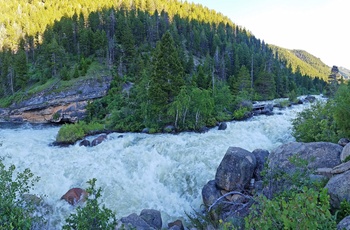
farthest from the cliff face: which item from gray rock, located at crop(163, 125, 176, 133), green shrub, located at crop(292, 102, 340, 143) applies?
green shrub, located at crop(292, 102, 340, 143)

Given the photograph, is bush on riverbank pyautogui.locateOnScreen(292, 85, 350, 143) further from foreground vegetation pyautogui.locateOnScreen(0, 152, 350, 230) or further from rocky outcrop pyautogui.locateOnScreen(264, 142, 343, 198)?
foreground vegetation pyautogui.locateOnScreen(0, 152, 350, 230)

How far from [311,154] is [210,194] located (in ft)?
18.2

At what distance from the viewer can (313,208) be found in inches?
151

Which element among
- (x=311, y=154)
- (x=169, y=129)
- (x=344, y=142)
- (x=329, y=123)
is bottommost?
(x=169, y=129)

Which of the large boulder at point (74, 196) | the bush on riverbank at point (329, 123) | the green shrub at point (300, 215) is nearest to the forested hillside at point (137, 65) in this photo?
the bush on riverbank at point (329, 123)

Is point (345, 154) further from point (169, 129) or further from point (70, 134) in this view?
point (70, 134)

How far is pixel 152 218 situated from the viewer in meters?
12.0

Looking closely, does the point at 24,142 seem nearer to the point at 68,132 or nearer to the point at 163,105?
the point at 68,132

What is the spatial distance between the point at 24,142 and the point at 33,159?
24.2 feet

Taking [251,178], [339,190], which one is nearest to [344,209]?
[339,190]

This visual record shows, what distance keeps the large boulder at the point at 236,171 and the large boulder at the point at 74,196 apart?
26.3 ft

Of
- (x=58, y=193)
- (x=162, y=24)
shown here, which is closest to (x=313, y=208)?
(x=58, y=193)

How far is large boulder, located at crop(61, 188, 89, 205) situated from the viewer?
14.2m

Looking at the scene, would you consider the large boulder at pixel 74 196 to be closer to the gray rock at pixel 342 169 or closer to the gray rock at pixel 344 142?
the gray rock at pixel 342 169
